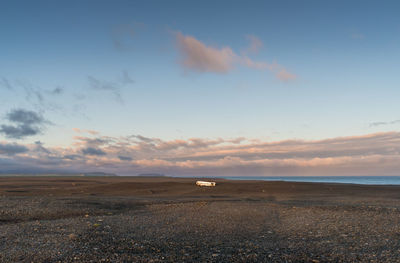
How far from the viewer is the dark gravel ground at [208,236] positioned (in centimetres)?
892

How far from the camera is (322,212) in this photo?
18.4 metres

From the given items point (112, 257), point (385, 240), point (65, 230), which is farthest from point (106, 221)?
point (385, 240)

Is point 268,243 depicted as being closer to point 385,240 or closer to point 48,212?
point 385,240

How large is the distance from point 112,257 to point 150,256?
109 cm

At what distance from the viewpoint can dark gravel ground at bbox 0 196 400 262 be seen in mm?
8922

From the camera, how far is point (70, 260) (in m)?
8.24

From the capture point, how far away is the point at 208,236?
476 inches

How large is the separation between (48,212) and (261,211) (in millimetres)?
13514

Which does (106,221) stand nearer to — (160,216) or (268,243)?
(160,216)

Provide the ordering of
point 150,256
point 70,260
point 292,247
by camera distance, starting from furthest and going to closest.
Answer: point 292,247
point 150,256
point 70,260

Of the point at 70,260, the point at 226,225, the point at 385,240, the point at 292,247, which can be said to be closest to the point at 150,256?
the point at 70,260

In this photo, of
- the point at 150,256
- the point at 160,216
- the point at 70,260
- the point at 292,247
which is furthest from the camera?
the point at 160,216

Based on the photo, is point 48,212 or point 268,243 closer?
point 268,243

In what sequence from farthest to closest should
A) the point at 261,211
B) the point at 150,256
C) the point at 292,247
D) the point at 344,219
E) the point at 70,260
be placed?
the point at 261,211
the point at 344,219
the point at 292,247
the point at 150,256
the point at 70,260
